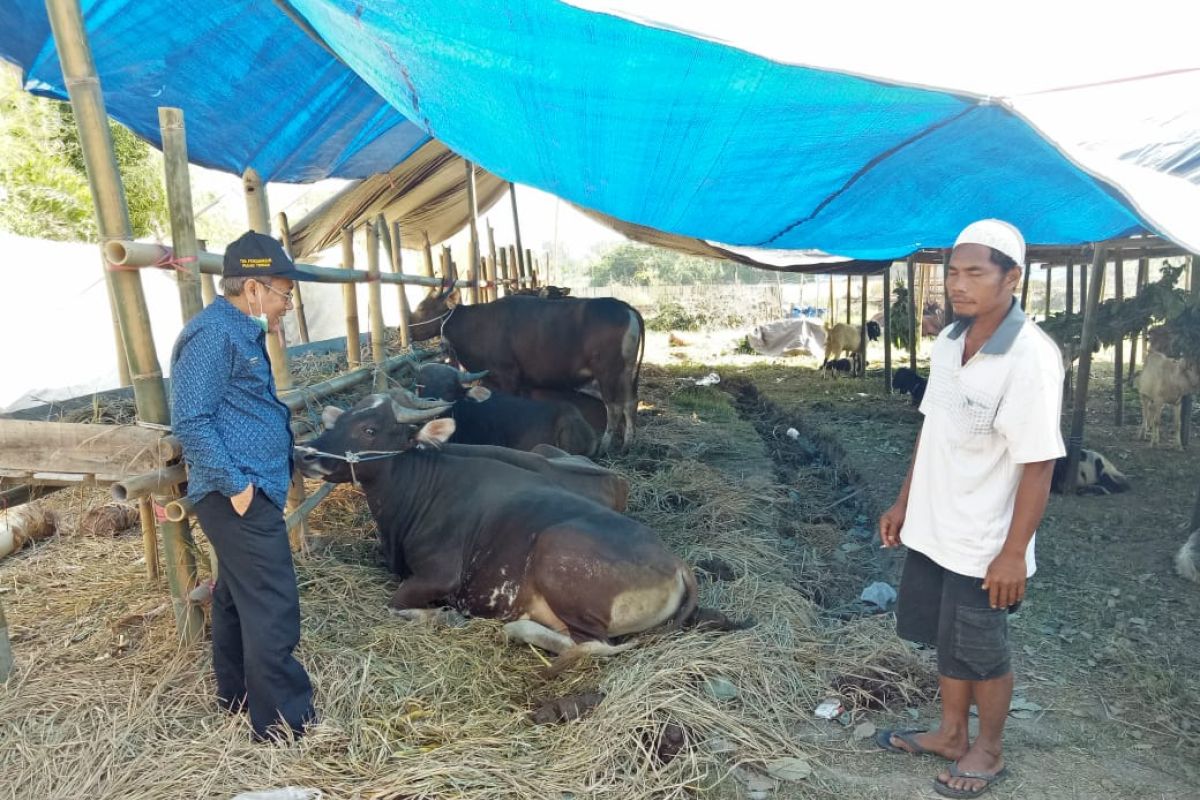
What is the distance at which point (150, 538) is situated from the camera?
380 centimetres

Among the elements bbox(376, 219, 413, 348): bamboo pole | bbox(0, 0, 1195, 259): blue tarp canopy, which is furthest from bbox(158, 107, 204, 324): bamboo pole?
bbox(376, 219, 413, 348): bamboo pole

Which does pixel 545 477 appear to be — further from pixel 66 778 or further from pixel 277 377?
pixel 66 778

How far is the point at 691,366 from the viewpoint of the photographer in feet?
51.0

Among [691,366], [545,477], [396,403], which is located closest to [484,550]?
[545,477]

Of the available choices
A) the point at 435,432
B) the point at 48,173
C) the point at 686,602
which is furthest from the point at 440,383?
the point at 48,173

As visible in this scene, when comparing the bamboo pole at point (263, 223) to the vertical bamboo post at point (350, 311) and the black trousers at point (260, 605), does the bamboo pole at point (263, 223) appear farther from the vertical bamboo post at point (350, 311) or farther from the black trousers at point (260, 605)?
the black trousers at point (260, 605)

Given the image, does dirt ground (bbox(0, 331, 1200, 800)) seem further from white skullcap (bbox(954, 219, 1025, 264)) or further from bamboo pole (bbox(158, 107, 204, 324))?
white skullcap (bbox(954, 219, 1025, 264))

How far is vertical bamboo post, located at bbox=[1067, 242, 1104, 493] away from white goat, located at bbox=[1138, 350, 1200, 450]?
1628mm

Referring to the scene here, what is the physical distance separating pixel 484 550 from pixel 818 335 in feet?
49.4

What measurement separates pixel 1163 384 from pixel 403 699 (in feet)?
25.4

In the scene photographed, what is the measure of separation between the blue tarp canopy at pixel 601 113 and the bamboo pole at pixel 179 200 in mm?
754

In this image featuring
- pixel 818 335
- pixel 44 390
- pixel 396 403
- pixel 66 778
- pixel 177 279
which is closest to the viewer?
pixel 66 778

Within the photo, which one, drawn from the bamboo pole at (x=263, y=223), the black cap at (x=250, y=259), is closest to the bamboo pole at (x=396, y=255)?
the bamboo pole at (x=263, y=223)

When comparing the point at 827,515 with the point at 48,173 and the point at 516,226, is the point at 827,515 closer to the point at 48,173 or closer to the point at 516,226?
the point at 516,226
